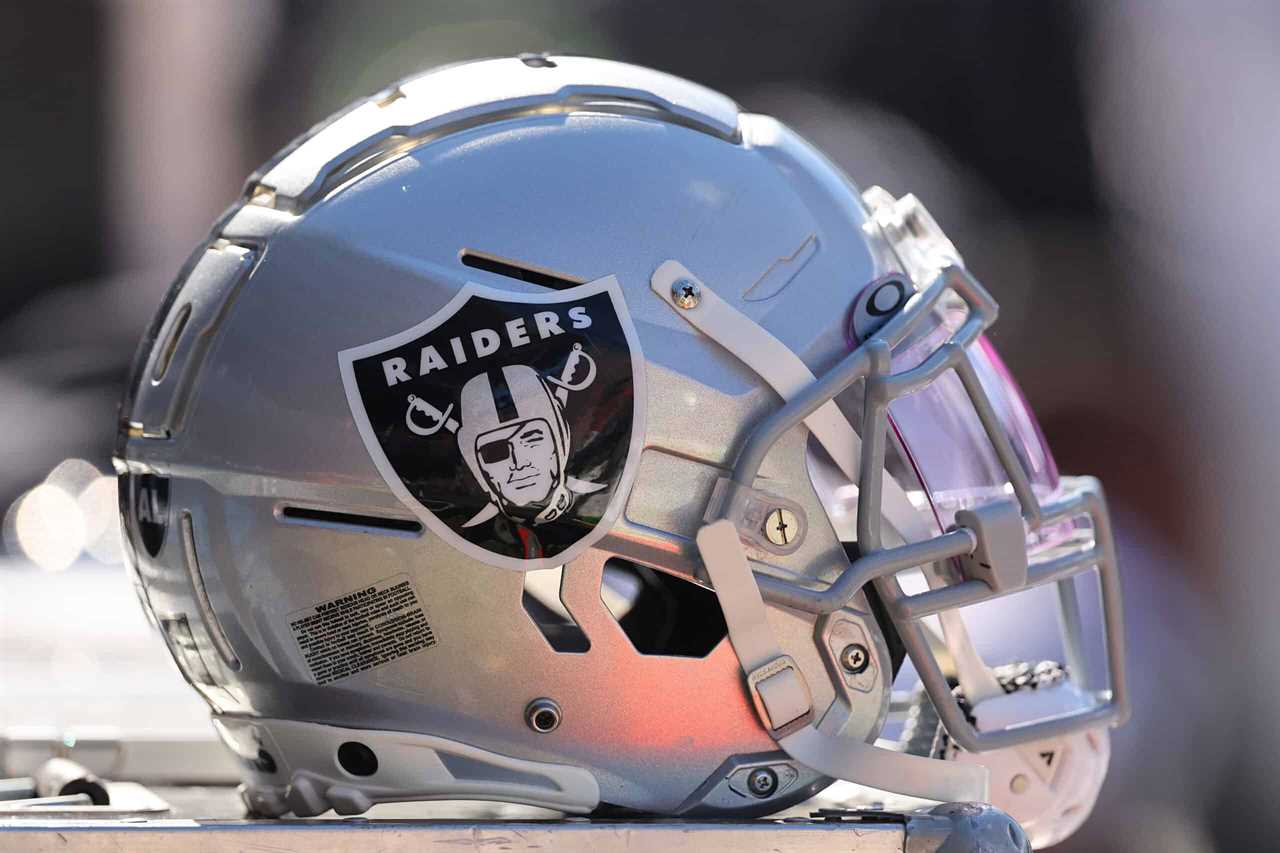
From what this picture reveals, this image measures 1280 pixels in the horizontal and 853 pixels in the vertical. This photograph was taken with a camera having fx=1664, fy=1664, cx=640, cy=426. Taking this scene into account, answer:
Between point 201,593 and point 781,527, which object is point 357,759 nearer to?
point 201,593

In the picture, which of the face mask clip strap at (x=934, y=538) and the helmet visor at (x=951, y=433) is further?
the helmet visor at (x=951, y=433)

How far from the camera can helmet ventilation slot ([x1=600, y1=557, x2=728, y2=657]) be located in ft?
6.28

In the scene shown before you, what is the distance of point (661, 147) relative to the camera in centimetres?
192

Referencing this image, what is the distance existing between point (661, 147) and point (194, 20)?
576 cm

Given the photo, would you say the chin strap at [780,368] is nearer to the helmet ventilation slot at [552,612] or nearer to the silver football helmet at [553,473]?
the silver football helmet at [553,473]

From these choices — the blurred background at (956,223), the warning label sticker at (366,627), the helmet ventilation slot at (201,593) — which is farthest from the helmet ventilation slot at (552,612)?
the blurred background at (956,223)

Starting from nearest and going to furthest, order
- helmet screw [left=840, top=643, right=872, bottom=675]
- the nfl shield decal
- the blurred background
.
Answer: the nfl shield decal
helmet screw [left=840, top=643, right=872, bottom=675]
the blurred background

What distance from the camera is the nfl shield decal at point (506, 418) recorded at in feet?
5.85

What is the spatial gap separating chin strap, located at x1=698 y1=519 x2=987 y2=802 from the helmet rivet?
21 cm

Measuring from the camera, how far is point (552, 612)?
74.2 inches

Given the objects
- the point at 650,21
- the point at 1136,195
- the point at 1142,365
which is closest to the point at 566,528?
the point at 1142,365

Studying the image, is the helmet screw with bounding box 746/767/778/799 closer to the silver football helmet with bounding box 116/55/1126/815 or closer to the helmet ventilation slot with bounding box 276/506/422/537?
the silver football helmet with bounding box 116/55/1126/815

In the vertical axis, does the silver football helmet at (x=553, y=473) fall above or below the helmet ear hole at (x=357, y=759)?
above

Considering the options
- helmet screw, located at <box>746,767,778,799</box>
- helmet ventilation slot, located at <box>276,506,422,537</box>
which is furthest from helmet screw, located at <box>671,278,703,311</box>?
helmet screw, located at <box>746,767,778,799</box>
